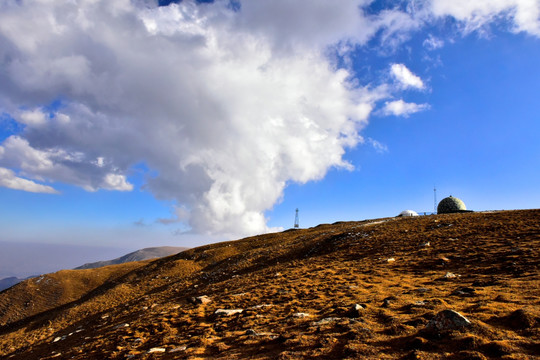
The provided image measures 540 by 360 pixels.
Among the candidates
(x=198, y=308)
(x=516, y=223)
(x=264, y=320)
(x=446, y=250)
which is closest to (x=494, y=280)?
(x=446, y=250)

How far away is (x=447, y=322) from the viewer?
19.8 feet

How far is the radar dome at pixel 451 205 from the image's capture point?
186ft

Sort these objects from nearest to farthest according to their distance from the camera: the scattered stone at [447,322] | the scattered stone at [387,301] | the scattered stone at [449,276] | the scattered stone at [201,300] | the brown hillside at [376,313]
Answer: the brown hillside at [376,313], the scattered stone at [447,322], the scattered stone at [387,301], the scattered stone at [449,276], the scattered stone at [201,300]

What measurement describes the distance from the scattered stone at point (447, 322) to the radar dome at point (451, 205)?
61723 millimetres

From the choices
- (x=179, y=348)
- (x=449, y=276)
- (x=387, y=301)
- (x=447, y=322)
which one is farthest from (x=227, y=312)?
(x=449, y=276)

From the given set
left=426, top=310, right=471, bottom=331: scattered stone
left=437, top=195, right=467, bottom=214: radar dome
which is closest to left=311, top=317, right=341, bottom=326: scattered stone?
left=426, top=310, right=471, bottom=331: scattered stone

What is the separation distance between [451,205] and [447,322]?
6298 cm

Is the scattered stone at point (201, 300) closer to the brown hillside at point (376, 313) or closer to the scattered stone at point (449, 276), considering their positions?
the brown hillside at point (376, 313)

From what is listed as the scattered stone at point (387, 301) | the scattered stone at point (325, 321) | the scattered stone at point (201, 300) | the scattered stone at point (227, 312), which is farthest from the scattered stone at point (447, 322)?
the scattered stone at point (201, 300)

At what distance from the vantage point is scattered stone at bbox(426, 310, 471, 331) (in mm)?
5910

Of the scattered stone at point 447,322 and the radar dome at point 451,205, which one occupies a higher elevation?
the radar dome at point 451,205

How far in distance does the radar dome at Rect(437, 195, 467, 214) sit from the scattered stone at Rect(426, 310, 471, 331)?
61.7 metres

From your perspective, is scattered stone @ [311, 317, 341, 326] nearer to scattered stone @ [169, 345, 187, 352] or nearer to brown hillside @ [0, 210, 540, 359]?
brown hillside @ [0, 210, 540, 359]

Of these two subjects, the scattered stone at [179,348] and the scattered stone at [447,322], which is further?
the scattered stone at [179,348]
